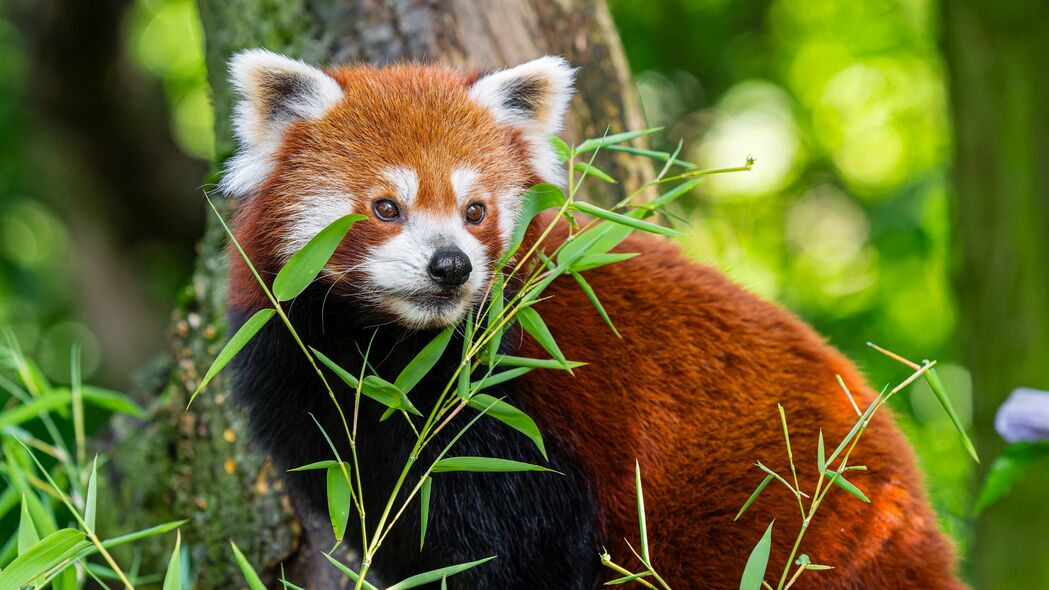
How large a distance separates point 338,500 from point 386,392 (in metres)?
0.26

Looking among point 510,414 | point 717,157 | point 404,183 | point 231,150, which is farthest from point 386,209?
point 717,157

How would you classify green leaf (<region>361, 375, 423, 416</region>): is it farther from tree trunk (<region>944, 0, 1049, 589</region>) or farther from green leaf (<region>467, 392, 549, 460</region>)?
tree trunk (<region>944, 0, 1049, 589</region>)

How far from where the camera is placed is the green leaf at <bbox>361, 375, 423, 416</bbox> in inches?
86.2

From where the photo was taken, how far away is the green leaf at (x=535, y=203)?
239 cm

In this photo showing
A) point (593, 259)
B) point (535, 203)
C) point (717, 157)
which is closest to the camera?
point (593, 259)

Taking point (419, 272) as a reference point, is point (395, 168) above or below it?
above

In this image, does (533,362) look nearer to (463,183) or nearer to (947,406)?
(463,183)

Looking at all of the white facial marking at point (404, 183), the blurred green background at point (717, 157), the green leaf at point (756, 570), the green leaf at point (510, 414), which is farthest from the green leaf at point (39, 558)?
the blurred green background at point (717, 157)

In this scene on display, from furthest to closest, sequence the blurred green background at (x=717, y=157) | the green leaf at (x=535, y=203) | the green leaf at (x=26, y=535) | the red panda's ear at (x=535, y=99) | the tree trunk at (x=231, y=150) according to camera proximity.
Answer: the blurred green background at (x=717, y=157), the tree trunk at (x=231, y=150), the red panda's ear at (x=535, y=99), the green leaf at (x=535, y=203), the green leaf at (x=26, y=535)

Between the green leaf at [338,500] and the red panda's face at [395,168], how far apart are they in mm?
399

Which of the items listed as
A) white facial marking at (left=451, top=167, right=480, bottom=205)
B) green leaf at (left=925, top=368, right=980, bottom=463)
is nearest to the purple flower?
green leaf at (left=925, top=368, right=980, bottom=463)

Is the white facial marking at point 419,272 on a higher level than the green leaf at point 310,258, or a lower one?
lower

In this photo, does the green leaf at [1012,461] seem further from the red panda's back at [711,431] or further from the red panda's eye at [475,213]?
the red panda's eye at [475,213]

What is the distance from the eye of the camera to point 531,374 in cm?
264
